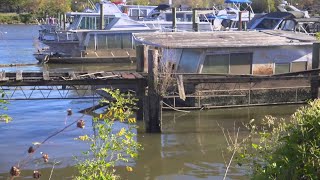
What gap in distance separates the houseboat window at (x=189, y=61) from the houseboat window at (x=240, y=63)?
1357 millimetres

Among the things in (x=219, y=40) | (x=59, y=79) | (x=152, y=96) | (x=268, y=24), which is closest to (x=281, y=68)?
(x=219, y=40)

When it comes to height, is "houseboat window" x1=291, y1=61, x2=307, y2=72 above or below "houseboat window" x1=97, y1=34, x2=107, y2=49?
above

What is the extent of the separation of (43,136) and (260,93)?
8091 mm

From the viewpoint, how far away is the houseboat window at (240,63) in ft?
62.7

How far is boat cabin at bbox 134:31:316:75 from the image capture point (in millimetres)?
18688

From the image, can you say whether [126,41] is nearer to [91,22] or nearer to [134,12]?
[91,22]

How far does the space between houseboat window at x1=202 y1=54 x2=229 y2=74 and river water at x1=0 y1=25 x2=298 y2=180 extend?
1504 mm

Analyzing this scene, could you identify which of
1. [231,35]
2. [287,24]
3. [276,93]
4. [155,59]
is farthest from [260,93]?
[287,24]

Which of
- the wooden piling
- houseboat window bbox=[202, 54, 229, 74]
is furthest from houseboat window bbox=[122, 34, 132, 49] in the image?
the wooden piling

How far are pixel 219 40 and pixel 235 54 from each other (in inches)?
44.2

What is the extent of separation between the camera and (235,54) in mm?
19141

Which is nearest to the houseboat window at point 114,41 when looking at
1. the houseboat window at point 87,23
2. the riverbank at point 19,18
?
the houseboat window at point 87,23

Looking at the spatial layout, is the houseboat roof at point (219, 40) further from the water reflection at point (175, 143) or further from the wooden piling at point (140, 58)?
the water reflection at point (175, 143)

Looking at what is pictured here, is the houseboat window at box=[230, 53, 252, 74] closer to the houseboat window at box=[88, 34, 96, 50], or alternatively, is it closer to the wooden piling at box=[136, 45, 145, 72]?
the wooden piling at box=[136, 45, 145, 72]
